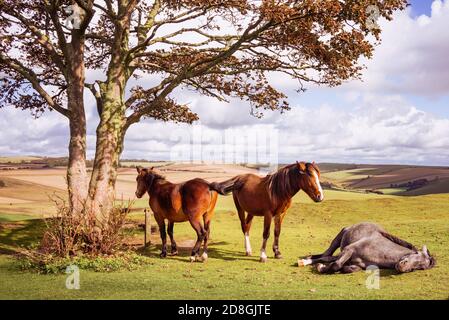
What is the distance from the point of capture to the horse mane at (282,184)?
14.5 metres

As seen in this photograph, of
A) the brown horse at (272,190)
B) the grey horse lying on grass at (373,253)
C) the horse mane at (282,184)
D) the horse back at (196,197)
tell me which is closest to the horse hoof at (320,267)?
the grey horse lying on grass at (373,253)

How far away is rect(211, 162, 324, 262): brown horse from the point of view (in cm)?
1384

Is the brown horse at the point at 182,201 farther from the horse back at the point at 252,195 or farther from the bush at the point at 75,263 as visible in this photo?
the bush at the point at 75,263

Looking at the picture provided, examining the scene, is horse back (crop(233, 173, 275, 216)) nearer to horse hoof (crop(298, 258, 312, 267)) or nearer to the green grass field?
the green grass field

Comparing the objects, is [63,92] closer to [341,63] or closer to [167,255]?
[167,255]

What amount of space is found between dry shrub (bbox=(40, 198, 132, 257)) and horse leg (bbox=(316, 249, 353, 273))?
19.5ft

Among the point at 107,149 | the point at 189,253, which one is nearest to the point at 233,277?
the point at 189,253

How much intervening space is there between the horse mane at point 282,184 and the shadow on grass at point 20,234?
1043 cm

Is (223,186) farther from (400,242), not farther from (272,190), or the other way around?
(400,242)

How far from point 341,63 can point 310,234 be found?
8.83m

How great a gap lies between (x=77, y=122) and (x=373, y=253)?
426 inches

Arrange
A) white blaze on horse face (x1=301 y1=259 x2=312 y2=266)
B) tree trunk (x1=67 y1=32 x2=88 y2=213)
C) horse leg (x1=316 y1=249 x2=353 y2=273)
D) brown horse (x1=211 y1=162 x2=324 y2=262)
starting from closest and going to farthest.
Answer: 1. horse leg (x1=316 y1=249 x2=353 y2=273)
2. brown horse (x1=211 y1=162 x2=324 y2=262)
3. white blaze on horse face (x1=301 y1=259 x2=312 y2=266)
4. tree trunk (x1=67 y1=32 x2=88 y2=213)

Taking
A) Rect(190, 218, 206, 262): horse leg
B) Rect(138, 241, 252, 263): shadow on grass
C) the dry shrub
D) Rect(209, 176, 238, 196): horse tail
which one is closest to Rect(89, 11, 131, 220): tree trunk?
the dry shrub

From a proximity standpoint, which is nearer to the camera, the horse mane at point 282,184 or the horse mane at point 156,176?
the horse mane at point 282,184
